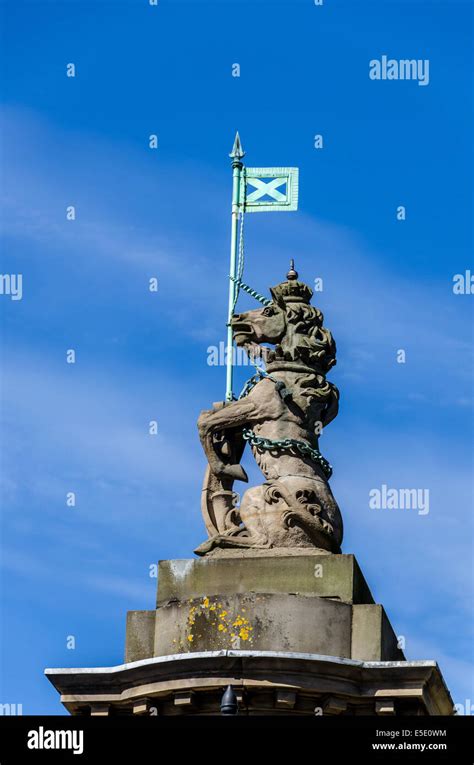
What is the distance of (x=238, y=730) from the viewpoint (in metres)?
30.0

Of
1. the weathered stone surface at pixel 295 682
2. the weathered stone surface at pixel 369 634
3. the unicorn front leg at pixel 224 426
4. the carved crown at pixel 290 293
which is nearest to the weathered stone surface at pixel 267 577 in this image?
the weathered stone surface at pixel 369 634

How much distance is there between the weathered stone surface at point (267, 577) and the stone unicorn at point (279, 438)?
1.32 ft

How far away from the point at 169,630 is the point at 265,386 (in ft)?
14.8

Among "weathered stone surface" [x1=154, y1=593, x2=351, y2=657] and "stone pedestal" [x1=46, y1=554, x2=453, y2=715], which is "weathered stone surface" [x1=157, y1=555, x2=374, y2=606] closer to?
"stone pedestal" [x1=46, y1=554, x2=453, y2=715]

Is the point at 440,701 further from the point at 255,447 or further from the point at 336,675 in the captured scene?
the point at 255,447

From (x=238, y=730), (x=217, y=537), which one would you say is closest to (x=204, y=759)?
(x=238, y=730)

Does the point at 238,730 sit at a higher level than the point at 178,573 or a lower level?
lower

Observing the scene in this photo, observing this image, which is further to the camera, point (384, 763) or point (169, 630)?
point (169, 630)

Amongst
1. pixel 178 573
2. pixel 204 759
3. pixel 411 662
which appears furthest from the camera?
pixel 178 573

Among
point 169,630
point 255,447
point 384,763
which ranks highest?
point 255,447

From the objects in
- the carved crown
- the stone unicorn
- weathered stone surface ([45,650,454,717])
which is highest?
the carved crown

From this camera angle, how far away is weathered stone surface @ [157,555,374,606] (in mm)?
35219

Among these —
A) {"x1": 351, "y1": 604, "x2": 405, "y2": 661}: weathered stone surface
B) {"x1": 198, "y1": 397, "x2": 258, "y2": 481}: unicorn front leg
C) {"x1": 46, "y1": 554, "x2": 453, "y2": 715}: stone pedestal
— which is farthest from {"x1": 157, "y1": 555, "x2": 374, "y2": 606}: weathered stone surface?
{"x1": 198, "y1": 397, "x2": 258, "y2": 481}: unicorn front leg

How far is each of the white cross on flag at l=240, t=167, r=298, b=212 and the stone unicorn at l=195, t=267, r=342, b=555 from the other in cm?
125
